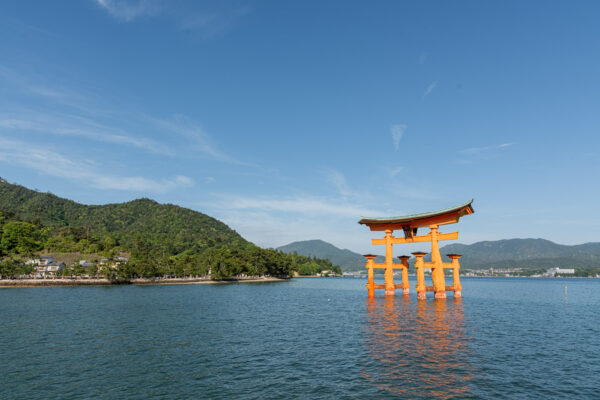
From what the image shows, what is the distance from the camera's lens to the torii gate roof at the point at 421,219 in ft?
143

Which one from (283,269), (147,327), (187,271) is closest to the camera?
(147,327)

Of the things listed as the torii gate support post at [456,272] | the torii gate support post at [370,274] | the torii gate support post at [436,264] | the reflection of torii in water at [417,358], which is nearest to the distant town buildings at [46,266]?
the torii gate support post at [370,274]

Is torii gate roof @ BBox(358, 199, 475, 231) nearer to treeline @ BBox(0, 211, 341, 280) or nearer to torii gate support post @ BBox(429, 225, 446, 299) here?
torii gate support post @ BBox(429, 225, 446, 299)

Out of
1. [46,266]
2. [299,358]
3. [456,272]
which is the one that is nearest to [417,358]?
[299,358]

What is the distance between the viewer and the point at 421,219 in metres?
47.1

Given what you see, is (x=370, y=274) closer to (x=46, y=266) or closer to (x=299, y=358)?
(x=299, y=358)

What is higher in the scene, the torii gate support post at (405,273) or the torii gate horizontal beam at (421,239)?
the torii gate horizontal beam at (421,239)

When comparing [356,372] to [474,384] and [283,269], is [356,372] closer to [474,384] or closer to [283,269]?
[474,384]

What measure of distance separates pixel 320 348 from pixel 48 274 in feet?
393

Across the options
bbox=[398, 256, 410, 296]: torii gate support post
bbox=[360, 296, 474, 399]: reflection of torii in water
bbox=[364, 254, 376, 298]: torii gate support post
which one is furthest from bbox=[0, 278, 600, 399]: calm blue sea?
bbox=[398, 256, 410, 296]: torii gate support post

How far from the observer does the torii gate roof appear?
4347 centimetres

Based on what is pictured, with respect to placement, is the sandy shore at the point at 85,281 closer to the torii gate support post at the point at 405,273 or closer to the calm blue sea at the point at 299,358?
the calm blue sea at the point at 299,358

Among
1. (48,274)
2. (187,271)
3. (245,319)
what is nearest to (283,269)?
(187,271)

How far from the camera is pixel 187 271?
Answer: 12075 cm
